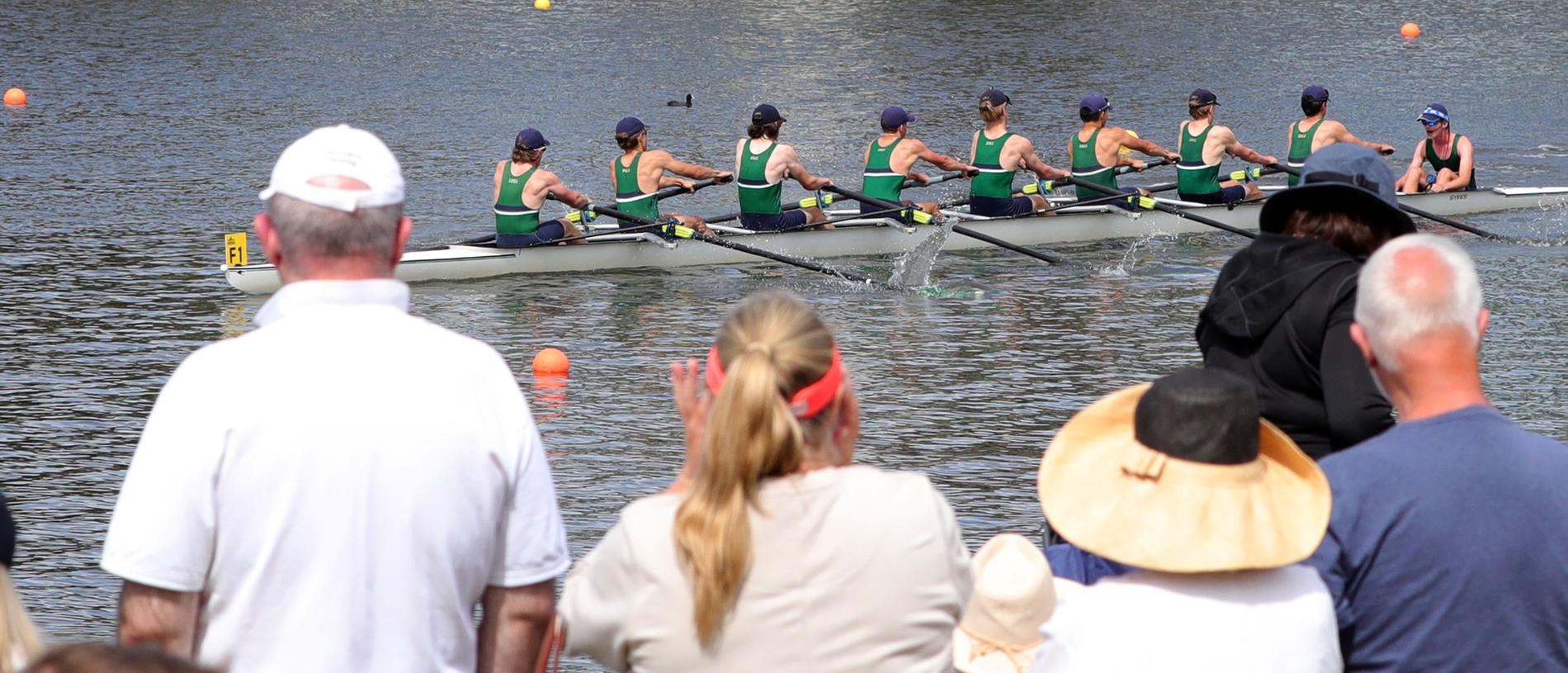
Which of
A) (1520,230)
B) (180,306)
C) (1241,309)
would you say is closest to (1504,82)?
(1520,230)

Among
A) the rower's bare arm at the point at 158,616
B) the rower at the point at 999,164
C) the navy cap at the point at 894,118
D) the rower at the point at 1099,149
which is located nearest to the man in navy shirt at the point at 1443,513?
the rower's bare arm at the point at 158,616

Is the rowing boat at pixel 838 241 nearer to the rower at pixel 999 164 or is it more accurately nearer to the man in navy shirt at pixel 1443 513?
the rower at pixel 999 164

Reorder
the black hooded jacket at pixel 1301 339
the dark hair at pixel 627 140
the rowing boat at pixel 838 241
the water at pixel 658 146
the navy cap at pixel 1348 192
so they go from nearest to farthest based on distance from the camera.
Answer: the black hooded jacket at pixel 1301 339 < the navy cap at pixel 1348 192 < the water at pixel 658 146 < the rowing boat at pixel 838 241 < the dark hair at pixel 627 140

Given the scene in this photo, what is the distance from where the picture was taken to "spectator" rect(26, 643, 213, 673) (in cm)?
156

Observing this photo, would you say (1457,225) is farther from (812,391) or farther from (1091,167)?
(812,391)

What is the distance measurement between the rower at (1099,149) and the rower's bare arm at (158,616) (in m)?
13.7

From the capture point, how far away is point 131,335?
1107cm

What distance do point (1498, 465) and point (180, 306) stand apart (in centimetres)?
1057

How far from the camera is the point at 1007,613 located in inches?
142

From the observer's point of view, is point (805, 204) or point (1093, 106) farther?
point (1093, 106)

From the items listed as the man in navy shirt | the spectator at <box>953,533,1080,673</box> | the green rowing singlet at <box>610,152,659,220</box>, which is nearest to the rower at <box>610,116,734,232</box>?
the green rowing singlet at <box>610,152,659,220</box>

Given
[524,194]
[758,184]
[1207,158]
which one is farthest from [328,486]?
[1207,158]

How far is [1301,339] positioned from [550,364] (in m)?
7.18

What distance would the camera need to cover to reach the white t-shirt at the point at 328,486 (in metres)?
2.60
